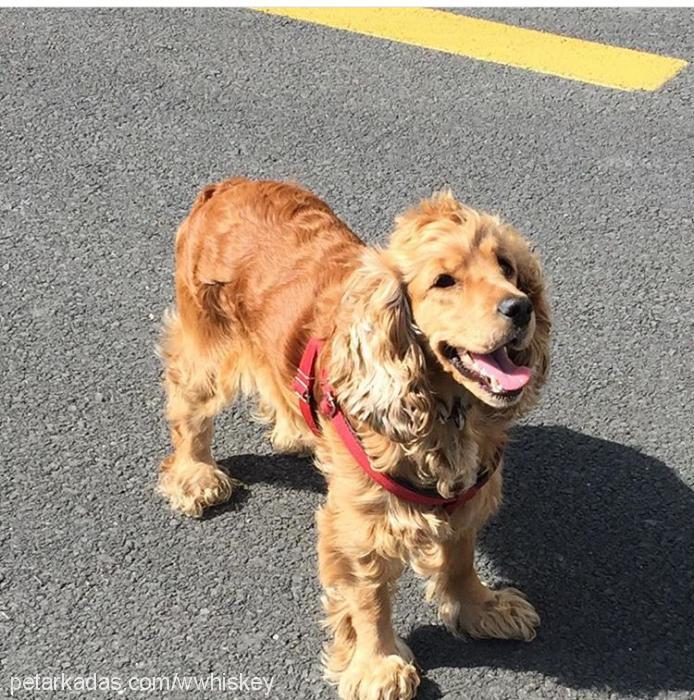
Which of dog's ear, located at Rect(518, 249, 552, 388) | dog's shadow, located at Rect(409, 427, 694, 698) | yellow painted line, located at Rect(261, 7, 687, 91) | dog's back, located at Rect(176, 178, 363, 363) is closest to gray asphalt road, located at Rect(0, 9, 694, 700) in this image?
dog's shadow, located at Rect(409, 427, 694, 698)

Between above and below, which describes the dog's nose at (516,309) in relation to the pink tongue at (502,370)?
above

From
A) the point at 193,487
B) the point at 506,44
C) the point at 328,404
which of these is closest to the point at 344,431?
the point at 328,404

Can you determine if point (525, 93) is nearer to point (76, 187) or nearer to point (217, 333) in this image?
point (76, 187)

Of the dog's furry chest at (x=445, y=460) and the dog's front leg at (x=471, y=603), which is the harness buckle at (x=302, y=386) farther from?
the dog's front leg at (x=471, y=603)

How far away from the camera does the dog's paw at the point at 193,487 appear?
4.04 m

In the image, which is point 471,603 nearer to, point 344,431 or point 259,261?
point 344,431

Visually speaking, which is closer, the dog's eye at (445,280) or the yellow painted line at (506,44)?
the dog's eye at (445,280)

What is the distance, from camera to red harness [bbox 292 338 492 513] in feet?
10.6

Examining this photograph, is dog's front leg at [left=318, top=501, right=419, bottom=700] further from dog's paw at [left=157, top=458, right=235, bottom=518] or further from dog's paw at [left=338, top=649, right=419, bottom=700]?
dog's paw at [left=157, top=458, right=235, bottom=518]

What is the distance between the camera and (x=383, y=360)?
3.01 meters

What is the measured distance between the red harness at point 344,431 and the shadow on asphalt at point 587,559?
2.13ft

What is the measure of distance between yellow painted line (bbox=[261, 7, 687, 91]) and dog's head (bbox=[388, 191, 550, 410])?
3418 millimetres

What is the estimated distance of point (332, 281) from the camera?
3457mm

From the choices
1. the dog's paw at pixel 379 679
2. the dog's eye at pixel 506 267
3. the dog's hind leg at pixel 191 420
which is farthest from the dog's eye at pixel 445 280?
the dog's paw at pixel 379 679
